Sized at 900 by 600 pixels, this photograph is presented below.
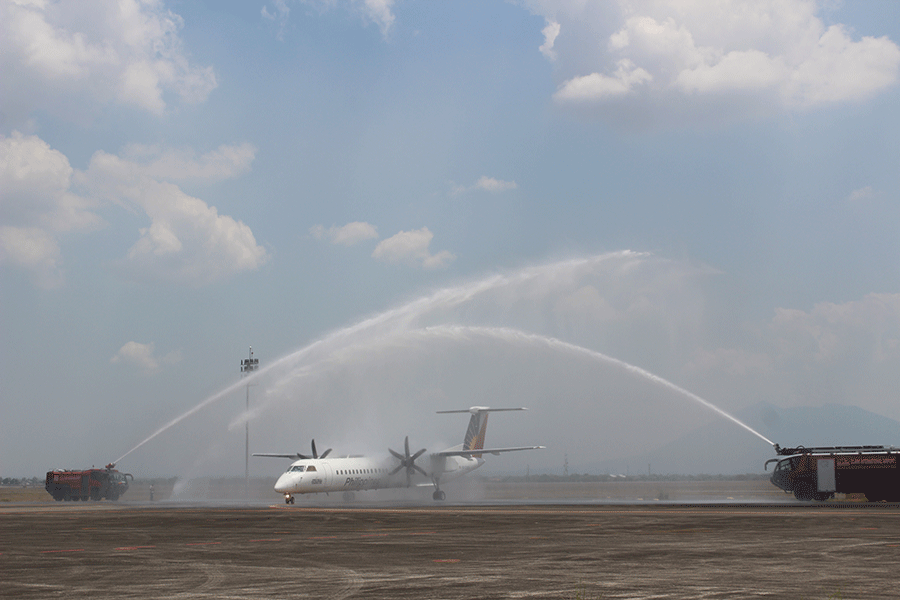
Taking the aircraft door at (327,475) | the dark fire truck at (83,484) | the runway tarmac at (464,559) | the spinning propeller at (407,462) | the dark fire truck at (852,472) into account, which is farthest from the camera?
the dark fire truck at (83,484)

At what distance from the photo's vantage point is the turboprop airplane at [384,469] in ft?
189

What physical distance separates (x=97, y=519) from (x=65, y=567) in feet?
74.1

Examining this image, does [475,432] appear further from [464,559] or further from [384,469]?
[464,559]

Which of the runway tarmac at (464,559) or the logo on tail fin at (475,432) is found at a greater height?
the logo on tail fin at (475,432)

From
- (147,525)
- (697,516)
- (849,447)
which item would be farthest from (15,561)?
(849,447)

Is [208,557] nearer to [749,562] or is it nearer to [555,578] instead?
Answer: [555,578]

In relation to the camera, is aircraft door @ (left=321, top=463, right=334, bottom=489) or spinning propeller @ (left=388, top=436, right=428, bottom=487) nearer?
aircraft door @ (left=321, top=463, right=334, bottom=489)

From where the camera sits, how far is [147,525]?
34562 millimetres

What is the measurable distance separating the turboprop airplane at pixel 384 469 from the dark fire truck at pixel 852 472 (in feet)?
71.8

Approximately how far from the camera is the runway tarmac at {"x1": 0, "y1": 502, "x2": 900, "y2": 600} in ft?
48.2

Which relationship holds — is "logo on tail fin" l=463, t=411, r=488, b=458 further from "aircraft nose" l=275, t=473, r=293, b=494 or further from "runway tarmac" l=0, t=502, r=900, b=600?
"runway tarmac" l=0, t=502, r=900, b=600

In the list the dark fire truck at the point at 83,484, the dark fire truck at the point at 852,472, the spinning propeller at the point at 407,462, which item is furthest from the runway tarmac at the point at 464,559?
the dark fire truck at the point at 83,484

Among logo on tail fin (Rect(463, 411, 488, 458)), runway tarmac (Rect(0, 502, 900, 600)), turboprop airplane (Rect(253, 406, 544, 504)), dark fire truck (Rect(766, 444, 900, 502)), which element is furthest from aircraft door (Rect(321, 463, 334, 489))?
dark fire truck (Rect(766, 444, 900, 502))

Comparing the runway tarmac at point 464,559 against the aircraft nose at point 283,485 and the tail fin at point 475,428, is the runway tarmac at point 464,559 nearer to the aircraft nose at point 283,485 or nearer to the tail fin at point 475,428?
the aircraft nose at point 283,485
